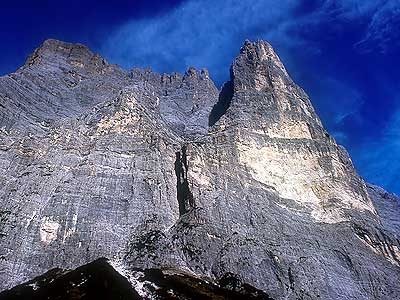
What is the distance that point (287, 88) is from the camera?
12238 cm

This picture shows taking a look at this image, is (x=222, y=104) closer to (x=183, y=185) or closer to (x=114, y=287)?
(x=183, y=185)

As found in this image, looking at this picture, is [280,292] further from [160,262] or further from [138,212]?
[138,212]

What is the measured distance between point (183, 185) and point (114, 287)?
32.5 m

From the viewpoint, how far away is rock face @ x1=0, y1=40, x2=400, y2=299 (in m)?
75.3

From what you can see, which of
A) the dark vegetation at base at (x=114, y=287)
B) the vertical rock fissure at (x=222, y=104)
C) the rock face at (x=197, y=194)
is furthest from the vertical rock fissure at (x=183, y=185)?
the vertical rock fissure at (x=222, y=104)

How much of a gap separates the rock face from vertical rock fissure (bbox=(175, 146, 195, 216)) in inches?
11.6

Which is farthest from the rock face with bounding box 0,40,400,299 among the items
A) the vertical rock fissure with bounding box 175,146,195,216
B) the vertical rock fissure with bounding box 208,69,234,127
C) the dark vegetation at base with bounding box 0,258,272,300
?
the vertical rock fissure with bounding box 208,69,234,127

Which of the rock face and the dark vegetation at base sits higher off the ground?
the rock face

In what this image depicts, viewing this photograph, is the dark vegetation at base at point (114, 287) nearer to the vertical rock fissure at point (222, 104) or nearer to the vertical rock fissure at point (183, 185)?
the vertical rock fissure at point (183, 185)

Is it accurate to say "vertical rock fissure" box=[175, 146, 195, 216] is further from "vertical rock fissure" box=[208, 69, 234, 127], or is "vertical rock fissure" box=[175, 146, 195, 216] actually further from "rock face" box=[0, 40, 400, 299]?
"vertical rock fissure" box=[208, 69, 234, 127]

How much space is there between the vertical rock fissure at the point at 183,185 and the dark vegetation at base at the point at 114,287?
19705 mm

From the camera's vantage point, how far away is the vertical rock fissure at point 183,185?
3538 inches

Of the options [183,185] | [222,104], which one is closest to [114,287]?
[183,185]

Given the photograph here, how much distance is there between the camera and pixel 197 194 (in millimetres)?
89750
